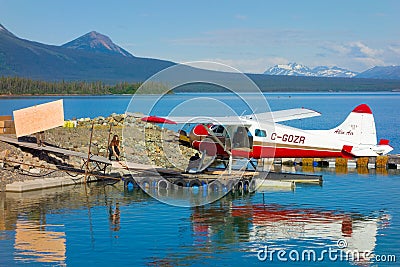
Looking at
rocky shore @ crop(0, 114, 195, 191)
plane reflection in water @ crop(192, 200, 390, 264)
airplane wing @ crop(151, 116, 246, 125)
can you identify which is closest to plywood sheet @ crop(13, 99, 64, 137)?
rocky shore @ crop(0, 114, 195, 191)

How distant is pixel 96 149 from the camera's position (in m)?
33.0

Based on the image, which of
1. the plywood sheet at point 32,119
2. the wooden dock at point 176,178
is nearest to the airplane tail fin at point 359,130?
the wooden dock at point 176,178

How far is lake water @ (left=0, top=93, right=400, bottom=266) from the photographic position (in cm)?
1616

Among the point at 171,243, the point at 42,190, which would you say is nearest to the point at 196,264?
the point at 171,243

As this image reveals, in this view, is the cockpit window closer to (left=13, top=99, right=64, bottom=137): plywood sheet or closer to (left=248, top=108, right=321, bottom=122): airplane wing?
(left=248, top=108, right=321, bottom=122): airplane wing

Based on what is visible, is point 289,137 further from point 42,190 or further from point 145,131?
point 145,131

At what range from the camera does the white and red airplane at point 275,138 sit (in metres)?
25.0

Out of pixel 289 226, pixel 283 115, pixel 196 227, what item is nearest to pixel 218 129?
pixel 283 115

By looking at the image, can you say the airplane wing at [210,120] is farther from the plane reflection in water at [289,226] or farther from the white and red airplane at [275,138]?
the plane reflection in water at [289,226]

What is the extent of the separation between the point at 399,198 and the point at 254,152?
5.59 meters

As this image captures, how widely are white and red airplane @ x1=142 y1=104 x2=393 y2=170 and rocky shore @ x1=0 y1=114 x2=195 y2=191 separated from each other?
10.0ft

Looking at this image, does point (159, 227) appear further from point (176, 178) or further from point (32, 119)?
point (32, 119)

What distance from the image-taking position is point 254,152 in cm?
2584

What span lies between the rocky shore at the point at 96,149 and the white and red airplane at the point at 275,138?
10.0ft
